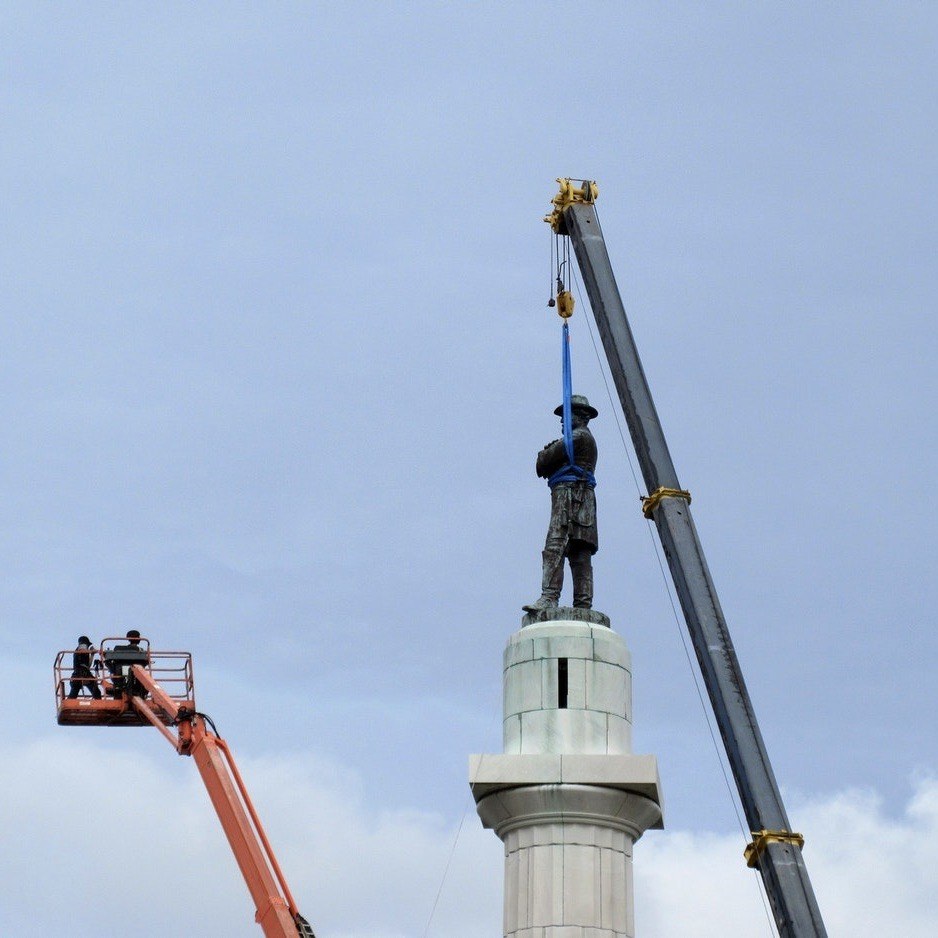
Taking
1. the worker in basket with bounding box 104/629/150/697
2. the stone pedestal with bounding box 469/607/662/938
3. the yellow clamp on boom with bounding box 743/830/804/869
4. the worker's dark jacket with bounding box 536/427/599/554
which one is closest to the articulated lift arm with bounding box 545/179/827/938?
the yellow clamp on boom with bounding box 743/830/804/869

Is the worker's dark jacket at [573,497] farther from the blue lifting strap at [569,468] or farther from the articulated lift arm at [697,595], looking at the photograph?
the articulated lift arm at [697,595]

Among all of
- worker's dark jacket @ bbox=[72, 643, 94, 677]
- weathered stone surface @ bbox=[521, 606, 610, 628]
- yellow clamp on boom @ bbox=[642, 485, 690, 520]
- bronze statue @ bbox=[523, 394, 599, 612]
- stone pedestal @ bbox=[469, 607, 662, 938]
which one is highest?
worker's dark jacket @ bbox=[72, 643, 94, 677]

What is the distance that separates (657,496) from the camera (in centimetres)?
4206

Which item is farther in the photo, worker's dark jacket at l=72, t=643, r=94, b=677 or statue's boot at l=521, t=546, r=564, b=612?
worker's dark jacket at l=72, t=643, r=94, b=677

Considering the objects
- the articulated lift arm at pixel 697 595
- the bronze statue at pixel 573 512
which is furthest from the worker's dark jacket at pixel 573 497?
the articulated lift arm at pixel 697 595

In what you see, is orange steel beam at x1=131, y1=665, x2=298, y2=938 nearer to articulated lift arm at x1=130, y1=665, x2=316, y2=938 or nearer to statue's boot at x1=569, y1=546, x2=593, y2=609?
articulated lift arm at x1=130, y1=665, x2=316, y2=938

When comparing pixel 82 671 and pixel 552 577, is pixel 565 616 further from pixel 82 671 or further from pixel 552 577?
pixel 82 671

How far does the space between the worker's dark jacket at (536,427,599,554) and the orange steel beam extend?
11008mm

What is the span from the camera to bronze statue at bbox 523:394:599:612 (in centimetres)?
3844

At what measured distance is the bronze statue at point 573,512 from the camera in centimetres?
3844

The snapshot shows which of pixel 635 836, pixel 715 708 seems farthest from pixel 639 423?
pixel 635 836

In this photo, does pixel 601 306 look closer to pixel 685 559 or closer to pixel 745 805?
pixel 685 559

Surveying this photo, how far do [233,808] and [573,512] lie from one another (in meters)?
12.0

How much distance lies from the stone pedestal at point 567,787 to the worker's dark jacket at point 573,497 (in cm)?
216
